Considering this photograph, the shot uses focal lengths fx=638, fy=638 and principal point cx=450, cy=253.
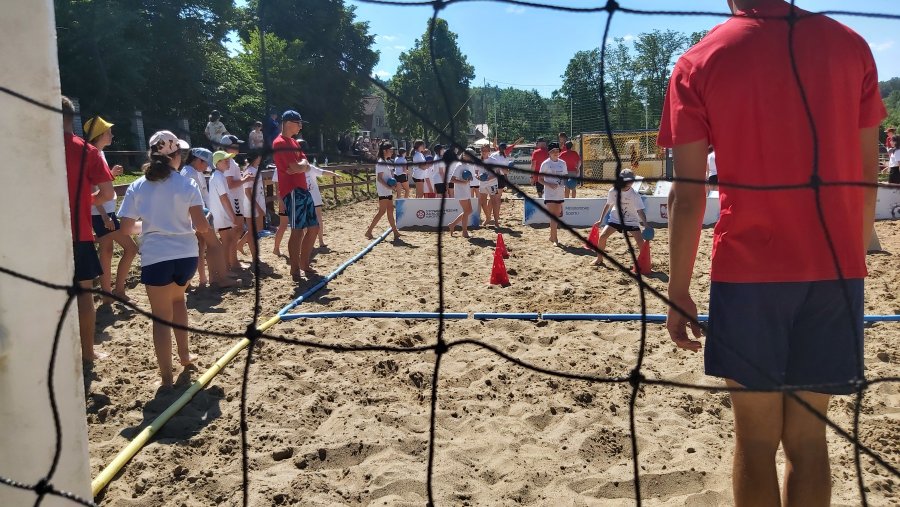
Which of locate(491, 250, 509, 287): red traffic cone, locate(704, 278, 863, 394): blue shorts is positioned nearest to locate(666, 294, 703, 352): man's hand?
locate(704, 278, 863, 394): blue shorts

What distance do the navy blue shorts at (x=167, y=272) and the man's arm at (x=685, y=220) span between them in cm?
275

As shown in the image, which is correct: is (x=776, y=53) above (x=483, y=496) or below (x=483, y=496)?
above

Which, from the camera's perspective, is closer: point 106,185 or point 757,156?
point 757,156

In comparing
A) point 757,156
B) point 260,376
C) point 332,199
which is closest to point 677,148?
point 757,156

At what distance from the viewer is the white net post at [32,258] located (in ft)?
4.68

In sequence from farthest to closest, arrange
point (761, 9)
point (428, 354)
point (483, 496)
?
point (428, 354)
point (483, 496)
point (761, 9)

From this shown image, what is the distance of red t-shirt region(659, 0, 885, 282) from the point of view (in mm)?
1491

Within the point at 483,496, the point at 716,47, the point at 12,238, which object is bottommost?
the point at 483,496

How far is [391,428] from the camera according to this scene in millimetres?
2908

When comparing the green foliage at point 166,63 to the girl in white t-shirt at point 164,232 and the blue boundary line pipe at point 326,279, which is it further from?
the girl in white t-shirt at point 164,232

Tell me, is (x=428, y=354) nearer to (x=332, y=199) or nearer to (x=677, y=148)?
(x=677, y=148)

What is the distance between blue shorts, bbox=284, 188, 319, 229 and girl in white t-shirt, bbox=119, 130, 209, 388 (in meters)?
2.39

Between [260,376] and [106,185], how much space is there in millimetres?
1520

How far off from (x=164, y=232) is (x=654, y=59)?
16.0 metres
